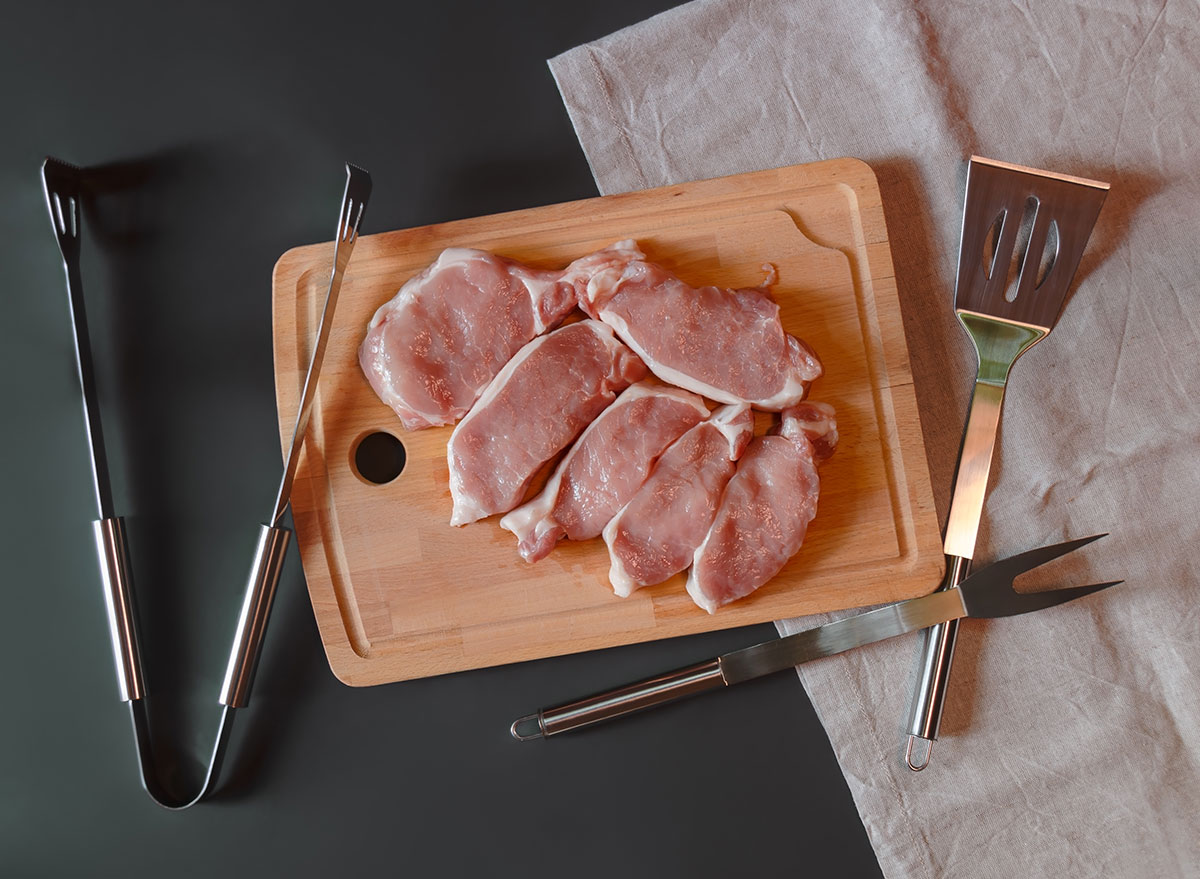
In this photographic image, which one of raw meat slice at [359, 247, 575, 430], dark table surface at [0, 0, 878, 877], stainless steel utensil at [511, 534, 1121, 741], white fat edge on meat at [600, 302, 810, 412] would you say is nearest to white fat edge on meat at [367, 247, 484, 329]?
raw meat slice at [359, 247, 575, 430]

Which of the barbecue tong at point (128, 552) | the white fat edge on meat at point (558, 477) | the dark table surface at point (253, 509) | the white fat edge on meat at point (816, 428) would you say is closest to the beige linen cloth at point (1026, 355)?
the dark table surface at point (253, 509)

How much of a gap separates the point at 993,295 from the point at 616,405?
2.87 ft

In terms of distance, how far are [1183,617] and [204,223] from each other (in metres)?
2.39

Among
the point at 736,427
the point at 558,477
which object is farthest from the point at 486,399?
the point at 736,427

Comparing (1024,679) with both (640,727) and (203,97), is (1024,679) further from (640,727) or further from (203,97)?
(203,97)

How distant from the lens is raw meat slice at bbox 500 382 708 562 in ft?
5.48

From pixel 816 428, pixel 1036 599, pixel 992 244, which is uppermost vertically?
pixel 992 244

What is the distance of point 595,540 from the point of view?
172 centimetres

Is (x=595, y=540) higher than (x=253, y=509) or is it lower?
lower

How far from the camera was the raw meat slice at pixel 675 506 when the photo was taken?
1.65 m

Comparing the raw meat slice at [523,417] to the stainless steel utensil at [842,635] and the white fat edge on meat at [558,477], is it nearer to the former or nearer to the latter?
the white fat edge on meat at [558,477]

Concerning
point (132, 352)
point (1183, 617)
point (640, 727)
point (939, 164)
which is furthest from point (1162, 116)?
point (132, 352)

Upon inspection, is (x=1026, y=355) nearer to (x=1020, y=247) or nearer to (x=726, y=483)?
(x=1020, y=247)

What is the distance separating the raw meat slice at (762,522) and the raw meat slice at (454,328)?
0.54 m
